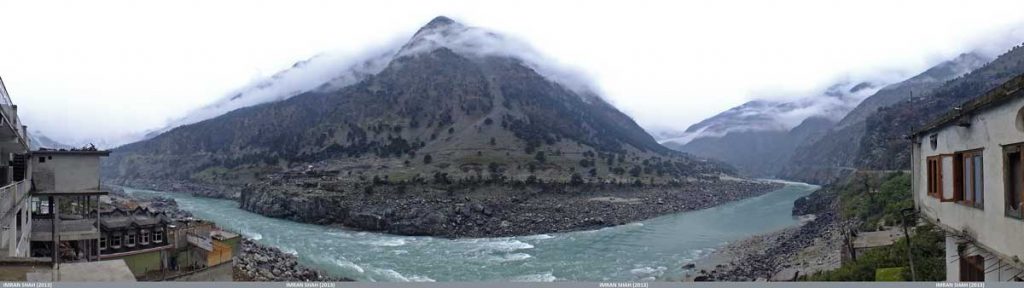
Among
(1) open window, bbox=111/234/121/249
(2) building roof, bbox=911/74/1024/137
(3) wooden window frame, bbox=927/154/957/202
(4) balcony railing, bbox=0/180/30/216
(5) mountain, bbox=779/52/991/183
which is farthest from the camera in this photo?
(5) mountain, bbox=779/52/991/183

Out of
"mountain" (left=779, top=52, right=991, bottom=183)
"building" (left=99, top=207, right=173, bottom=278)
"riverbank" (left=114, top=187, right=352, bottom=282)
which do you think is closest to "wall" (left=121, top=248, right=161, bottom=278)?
"building" (left=99, top=207, right=173, bottom=278)

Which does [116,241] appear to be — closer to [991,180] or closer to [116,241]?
[116,241]

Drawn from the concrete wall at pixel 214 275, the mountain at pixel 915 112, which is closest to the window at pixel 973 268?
the concrete wall at pixel 214 275

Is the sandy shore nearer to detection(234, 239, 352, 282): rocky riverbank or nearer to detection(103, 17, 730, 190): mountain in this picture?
detection(234, 239, 352, 282): rocky riverbank

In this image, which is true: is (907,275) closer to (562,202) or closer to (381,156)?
(562,202)

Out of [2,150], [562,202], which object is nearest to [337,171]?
[562,202]

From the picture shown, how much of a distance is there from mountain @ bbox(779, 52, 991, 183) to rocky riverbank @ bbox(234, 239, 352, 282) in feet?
135

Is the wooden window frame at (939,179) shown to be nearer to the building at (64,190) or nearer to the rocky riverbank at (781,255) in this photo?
the rocky riverbank at (781,255)

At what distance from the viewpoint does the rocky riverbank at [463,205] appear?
23844 mm

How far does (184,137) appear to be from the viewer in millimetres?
58312

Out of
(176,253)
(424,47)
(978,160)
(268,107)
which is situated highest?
(424,47)

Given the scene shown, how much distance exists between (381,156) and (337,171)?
15.2ft

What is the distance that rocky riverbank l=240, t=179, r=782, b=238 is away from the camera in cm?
2384

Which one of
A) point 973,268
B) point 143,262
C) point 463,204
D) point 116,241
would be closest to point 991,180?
point 973,268
